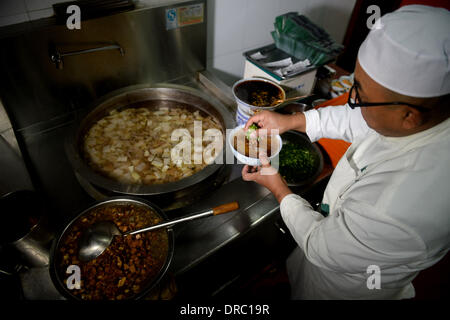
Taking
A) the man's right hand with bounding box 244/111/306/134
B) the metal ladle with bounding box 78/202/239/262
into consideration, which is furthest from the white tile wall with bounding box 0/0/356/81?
the metal ladle with bounding box 78/202/239/262

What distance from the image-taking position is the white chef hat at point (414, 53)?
0.78m

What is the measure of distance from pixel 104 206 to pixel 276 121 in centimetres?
103

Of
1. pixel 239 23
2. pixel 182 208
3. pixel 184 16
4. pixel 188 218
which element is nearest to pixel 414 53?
pixel 188 218

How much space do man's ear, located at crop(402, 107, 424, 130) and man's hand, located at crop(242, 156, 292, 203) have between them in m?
0.59

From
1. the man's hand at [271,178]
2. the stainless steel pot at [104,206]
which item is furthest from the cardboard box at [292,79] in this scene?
the stainless steel pot at [104,206]

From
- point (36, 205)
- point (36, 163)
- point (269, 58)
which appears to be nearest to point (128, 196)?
point (36, 205)

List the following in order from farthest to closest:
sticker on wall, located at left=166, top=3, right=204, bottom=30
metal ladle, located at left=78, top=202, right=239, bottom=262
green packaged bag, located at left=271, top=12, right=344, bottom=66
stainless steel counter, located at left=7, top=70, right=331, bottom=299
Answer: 1. green packaged bag, located at left=271, top=12, right=344, bottom=66
2. sticker on wall, located at left=166, top=3, right=204, bottom=30
3. stainless steel counter, located at left=7, top=70, right=331, bottom=299
4. metal ladle, located at left=78, top=202, right=239, bottom=262

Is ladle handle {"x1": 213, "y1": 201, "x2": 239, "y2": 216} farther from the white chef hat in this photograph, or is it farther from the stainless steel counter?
the white chef hat

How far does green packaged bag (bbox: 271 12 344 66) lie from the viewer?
1956mm

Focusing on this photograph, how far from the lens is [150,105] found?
76.9 inches

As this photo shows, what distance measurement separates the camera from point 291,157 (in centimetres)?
175

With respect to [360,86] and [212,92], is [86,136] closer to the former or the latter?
[212,92]
